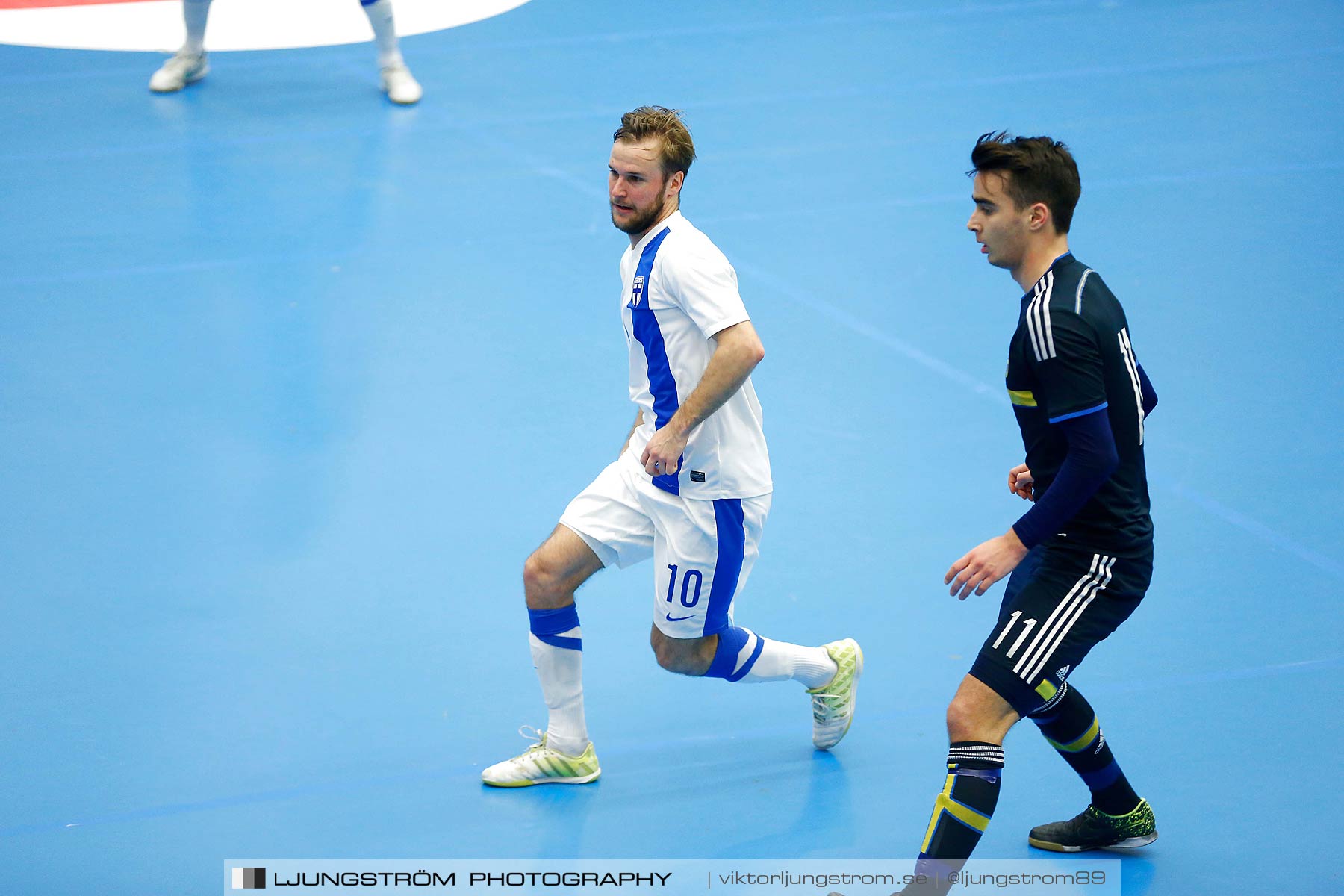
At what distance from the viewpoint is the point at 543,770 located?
4.22m

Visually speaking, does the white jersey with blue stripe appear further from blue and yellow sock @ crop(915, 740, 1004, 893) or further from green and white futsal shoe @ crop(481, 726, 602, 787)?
blue and yellow sock @ crop(915, 740, 1004, 893)

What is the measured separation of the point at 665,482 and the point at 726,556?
0.27 meters

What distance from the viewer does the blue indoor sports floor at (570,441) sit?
4172mm

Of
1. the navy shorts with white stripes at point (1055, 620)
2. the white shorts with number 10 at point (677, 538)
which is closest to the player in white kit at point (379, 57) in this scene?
the white shorts with number 10 at point (677, 538)

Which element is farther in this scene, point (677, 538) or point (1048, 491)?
point (677, 538)

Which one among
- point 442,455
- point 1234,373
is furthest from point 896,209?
point 442,455

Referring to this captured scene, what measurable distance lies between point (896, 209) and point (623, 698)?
467 centimetres

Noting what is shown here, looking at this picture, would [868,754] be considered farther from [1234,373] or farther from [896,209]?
[896,209]

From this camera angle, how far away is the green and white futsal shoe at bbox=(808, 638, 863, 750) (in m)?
4.36

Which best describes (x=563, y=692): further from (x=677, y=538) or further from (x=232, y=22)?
(x=232, y=22)

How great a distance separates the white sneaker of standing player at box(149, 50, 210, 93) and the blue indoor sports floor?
14 cm

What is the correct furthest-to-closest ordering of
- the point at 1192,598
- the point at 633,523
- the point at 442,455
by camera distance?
1. the point at 442,455
2. the point at 1192,598
3. the point at 633,523

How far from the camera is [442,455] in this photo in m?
6.06

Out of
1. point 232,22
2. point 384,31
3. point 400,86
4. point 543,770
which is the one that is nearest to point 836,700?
point 543,770
